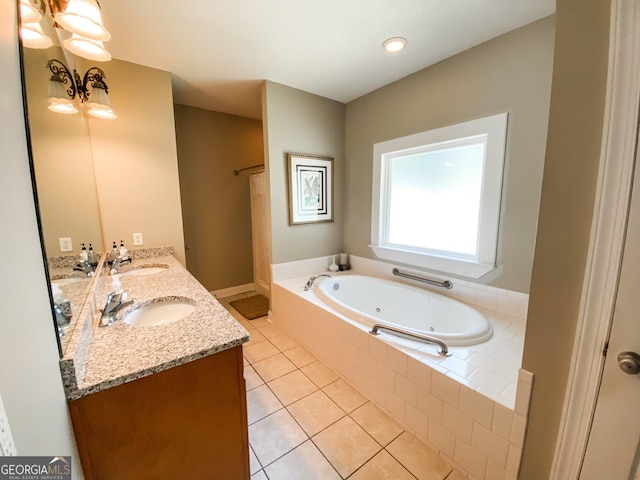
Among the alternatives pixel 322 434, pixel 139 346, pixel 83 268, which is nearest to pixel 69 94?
pixel 83 268

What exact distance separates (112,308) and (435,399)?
1.66m

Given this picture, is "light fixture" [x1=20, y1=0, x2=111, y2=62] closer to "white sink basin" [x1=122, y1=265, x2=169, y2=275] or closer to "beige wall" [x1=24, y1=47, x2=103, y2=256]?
"beige wall" [x1=24, y1=47, x2=103, y2=256]

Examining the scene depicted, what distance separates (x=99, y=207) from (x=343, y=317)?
2.12m

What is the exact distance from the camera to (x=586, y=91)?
2.53ft

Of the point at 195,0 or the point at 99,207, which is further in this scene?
the point at 99,207

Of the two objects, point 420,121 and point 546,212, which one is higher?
point 420,121

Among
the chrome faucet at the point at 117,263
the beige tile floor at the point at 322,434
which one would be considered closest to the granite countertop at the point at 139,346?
the chrome faucet at the point at 117,263

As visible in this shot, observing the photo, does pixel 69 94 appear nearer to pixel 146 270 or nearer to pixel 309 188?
pixel 146 270

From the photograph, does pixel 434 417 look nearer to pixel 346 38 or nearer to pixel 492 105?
pixel 492 105

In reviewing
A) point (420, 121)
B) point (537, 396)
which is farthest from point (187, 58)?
point (537, 396)

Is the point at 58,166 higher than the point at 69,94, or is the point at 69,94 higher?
the point at 69,94

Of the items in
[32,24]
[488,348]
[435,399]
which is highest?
[32,24]

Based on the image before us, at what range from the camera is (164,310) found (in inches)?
55.0

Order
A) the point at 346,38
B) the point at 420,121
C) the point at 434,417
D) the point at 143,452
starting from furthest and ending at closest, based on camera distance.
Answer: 1. the point at 420,121
2. the point at 346,38
3. the point at 434,417
4. the point at 143,452
